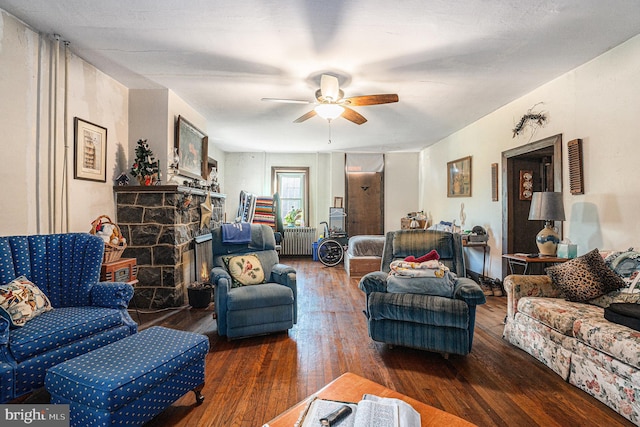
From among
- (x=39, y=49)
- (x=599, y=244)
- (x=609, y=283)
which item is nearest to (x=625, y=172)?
(x=599, y=244)

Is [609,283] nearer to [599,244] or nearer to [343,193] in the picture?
[599,244]

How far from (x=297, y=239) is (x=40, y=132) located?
5.49m

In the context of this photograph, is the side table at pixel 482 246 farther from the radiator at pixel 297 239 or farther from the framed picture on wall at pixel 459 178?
the radiator at pixel 297 239

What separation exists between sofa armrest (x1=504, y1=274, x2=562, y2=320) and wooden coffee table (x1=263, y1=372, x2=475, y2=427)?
194cm

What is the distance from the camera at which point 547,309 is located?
2.48 meters

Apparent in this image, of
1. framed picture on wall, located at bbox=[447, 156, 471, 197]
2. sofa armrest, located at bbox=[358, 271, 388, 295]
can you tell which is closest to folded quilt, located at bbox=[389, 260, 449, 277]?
sofa armrest, located at bbox=[358, 271, 388, 295]

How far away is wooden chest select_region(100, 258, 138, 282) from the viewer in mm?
2885

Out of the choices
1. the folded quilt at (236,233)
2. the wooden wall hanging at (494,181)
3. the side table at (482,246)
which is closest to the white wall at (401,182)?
the side table at (482,246)

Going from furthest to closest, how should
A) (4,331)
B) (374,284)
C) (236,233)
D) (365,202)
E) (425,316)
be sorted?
(365,202) → (236,233) → (374,284) → (425,316) → (4,331)

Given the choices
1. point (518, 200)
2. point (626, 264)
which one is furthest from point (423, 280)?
point (518, 200)

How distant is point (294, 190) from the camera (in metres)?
8.10

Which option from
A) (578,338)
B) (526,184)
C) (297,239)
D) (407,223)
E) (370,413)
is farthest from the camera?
(297,239)

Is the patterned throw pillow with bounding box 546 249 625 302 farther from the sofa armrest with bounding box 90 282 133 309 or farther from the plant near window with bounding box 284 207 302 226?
the plant near window with bounding box 284 207 302 226

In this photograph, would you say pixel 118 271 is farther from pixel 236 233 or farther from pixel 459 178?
pixel 459 178
